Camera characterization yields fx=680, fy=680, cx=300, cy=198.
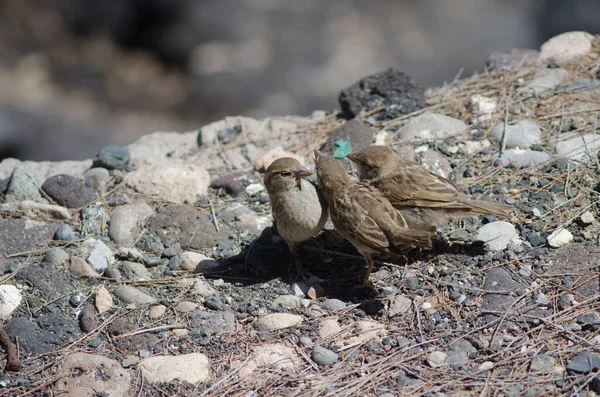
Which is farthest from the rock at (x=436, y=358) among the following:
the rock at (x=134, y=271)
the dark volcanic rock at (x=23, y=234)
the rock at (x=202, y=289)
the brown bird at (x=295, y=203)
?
the dark volcanic rock at (x=23, y=234)

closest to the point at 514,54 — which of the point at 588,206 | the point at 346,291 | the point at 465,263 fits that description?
the point at 588,206

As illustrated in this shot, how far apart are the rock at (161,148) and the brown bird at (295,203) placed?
246cm

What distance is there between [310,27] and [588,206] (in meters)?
8.35

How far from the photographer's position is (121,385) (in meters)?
4.45

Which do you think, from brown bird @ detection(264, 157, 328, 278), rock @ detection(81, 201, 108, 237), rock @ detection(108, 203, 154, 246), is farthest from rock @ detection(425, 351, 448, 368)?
rock @ detection(81, 201, 108, 237)

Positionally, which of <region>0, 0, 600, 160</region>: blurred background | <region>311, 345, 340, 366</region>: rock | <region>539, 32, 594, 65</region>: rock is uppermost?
<region>0, 0, 600, 160</region>: blurred background

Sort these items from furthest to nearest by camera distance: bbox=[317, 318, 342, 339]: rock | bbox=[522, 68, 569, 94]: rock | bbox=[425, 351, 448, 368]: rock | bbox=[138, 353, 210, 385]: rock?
bbox=[522, 68, 569, 94]: rock, bbox=[317, 318, 342, 339]: rock, bbox=[138, 353, 210, 385]: rock, bbox=[425, 351, 448, 368]: rock

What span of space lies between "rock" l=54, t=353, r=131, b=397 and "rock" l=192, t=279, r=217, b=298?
35.3 inches

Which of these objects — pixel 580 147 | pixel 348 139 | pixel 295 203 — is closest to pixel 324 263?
pixel 295 203

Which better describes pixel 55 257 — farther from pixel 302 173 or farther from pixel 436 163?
pixel 436 163

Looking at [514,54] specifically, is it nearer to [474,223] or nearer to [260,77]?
[474,223]

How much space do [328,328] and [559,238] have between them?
1.95 meters

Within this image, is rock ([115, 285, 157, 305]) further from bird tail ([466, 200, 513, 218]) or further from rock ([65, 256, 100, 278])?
bird tail ([466, 200, 513, 218])

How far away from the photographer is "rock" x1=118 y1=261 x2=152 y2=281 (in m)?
5.57
